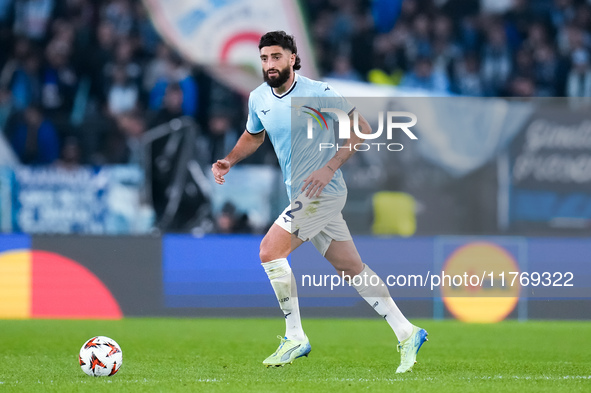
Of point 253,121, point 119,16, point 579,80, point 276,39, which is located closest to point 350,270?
point 253,121

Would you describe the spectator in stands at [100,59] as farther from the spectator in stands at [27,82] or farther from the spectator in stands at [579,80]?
the spectator in stands at [579,80]

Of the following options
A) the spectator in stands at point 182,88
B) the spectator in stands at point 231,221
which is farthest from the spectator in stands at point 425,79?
the spectator in stands at point 231,221

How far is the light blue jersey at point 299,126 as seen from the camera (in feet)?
20.0

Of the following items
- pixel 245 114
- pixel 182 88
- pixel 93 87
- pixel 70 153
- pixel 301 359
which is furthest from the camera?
pixel 93 87

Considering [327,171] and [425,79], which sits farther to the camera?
[425,79]

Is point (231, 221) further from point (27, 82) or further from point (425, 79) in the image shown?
point (425, 79)

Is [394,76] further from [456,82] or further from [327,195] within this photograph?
[327,195]

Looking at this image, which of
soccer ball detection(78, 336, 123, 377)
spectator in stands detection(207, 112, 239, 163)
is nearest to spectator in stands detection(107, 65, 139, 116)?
spectator in stands detection(207, 112, 239, 163)

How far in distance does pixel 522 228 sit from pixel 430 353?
13.8 feet

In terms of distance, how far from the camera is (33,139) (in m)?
13.0

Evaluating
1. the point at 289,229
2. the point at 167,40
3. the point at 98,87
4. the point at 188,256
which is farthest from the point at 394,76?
the point at 289,229

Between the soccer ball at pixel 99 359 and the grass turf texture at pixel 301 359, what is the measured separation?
0.07 m

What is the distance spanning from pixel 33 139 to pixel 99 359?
797cm

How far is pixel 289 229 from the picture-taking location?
19.7 feet
